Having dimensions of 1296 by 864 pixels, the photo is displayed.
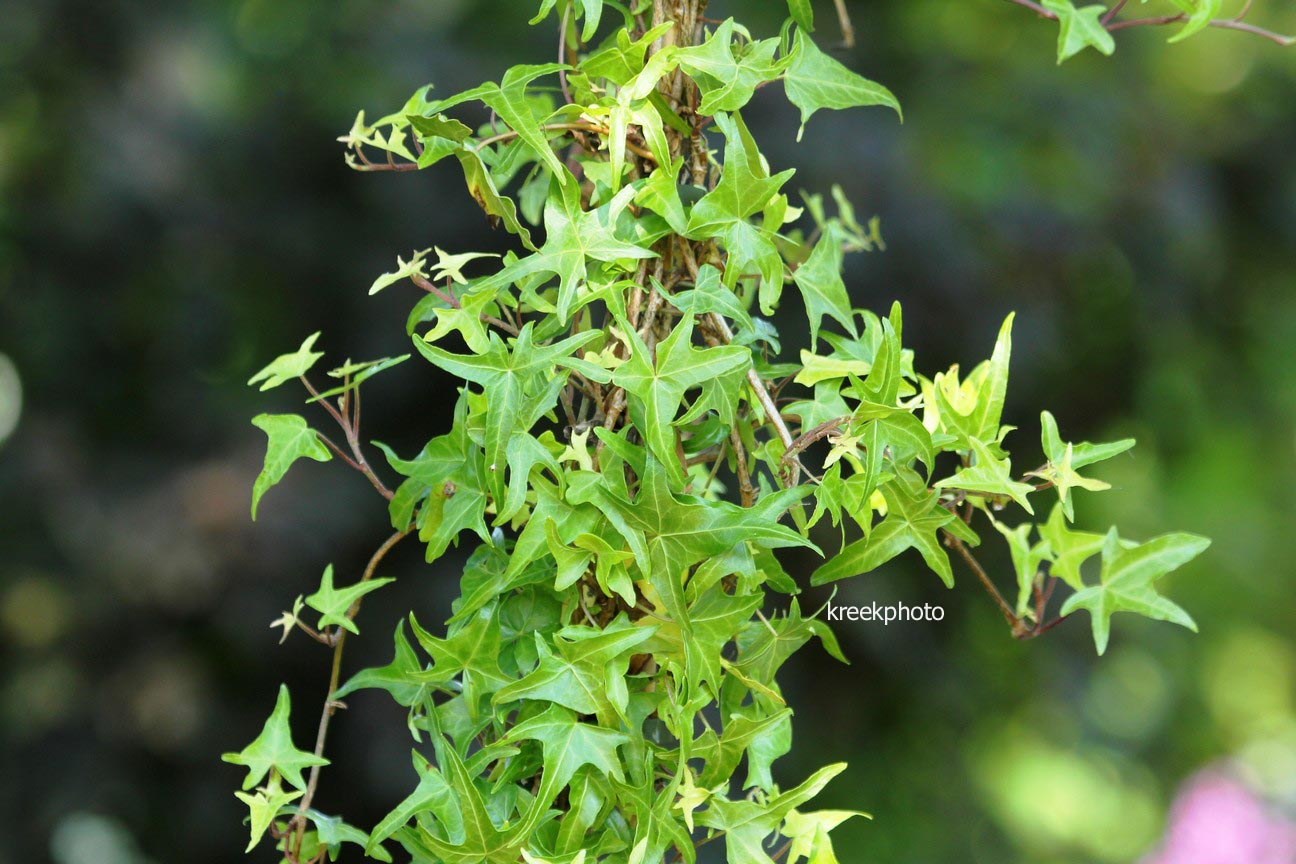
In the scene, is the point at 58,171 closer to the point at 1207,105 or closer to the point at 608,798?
the point at 608,798

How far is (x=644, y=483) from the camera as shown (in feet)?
1.20

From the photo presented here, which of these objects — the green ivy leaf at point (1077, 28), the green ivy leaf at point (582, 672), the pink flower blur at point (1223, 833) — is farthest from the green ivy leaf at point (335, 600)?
the pink flower blur at point (1223, 833)

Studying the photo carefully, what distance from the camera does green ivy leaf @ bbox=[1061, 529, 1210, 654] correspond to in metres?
0.41

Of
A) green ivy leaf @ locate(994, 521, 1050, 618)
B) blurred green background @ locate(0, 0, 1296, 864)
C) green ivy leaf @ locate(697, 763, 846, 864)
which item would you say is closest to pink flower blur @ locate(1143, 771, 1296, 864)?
blurred green background @ locate(0, 0, 1296, 864)

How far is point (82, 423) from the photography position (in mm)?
1417

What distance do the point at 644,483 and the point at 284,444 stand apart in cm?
18

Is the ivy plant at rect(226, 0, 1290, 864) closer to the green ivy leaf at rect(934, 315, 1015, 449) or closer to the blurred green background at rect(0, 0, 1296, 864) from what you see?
the green ivy leaf at rect(934, 315, 1015, 449)

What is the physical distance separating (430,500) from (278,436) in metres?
0.08

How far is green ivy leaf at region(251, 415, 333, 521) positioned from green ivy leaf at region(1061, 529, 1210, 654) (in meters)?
0.31

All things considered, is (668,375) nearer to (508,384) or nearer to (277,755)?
(508,384)

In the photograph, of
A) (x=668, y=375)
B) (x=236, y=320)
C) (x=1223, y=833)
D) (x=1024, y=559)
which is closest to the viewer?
(x=668, y=375)

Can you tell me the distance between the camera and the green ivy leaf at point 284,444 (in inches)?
18.0

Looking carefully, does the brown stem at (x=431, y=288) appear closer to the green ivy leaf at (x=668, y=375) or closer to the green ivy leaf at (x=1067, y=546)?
the green ivy leaf at (x=668, y=375)

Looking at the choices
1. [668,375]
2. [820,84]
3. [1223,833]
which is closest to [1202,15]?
[820,84]
